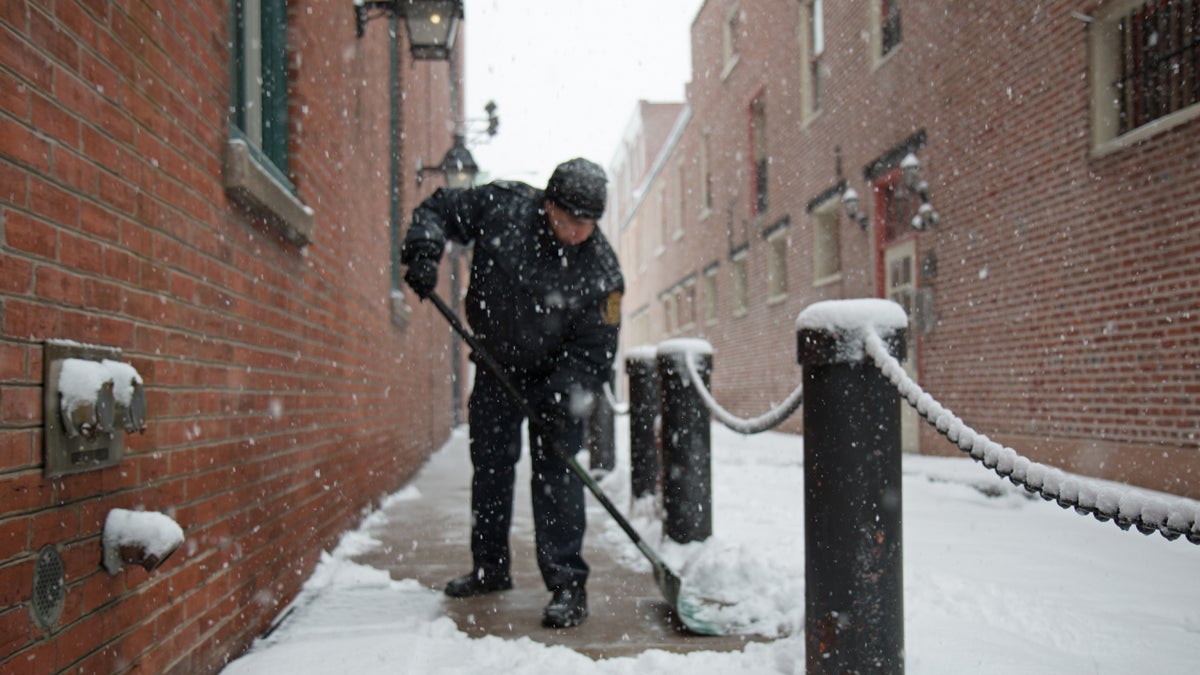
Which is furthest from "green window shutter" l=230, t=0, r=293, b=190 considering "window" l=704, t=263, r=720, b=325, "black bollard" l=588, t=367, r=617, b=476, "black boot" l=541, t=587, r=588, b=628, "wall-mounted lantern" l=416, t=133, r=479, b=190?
"window" l=704, t=263, r=720, b=325

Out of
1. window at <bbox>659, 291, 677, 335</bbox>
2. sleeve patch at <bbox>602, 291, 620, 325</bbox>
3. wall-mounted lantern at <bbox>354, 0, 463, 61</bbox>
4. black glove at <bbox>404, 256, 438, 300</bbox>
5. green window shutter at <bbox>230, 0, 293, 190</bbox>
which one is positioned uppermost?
wall-mounted lantern at <bbox>354, 0, 463, 61</bbox>

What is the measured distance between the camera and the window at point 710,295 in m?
20.0

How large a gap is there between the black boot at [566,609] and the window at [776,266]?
12.1 m

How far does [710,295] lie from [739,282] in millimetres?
2887

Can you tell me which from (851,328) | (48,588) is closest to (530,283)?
(851,328)

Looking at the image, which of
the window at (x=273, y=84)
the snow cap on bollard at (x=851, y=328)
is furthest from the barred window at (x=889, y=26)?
the snow cap on bollard at (x=851, y=328)

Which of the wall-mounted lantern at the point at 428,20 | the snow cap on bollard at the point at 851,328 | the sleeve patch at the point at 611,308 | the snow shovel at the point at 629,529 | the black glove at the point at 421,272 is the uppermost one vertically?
the wall-mounted lantern at the point at 428,20

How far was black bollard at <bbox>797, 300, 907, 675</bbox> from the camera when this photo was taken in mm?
1996

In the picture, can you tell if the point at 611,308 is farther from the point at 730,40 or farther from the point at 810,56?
the point at 730,40

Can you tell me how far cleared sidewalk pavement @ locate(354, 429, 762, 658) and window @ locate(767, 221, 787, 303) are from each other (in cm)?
983

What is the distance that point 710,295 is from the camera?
806 inches

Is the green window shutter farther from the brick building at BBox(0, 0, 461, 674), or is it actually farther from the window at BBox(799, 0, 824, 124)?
the window at BBox(799, 0, 824, 124)

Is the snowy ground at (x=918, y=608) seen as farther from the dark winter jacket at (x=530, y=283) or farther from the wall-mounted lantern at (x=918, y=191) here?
the wall-mounted lantern at (x=918, y=191)

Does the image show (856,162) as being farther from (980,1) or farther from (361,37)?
(361,37)
